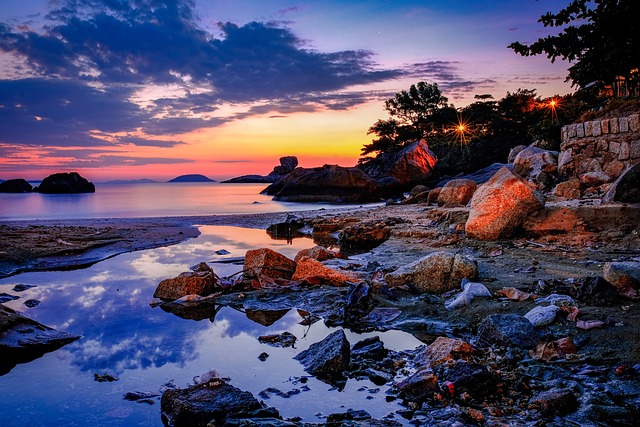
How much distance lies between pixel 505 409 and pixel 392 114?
179ft

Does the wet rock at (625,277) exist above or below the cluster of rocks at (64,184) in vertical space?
below

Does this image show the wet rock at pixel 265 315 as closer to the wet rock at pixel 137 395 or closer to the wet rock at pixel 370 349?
the wet rock at pixel 370 349

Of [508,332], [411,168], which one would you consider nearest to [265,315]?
[508,332]

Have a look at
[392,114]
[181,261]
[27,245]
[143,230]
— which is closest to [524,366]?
[181,261]

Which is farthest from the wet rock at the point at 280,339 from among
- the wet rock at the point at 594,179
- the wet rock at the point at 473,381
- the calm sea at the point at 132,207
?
the calm sea at the point at 132,207

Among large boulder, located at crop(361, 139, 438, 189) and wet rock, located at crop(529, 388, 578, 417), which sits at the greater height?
large boulder, located at crop(361, 139, 438, 189)

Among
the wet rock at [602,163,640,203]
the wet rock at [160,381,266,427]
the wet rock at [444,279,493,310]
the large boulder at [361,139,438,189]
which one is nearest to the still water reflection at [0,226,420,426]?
the wet rock at [160,381,266,427]

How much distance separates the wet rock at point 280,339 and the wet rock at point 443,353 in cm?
123

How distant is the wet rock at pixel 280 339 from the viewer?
4301 millimetres

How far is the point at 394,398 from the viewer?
3.11 m

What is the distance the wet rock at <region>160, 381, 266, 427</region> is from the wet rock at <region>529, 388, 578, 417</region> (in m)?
1.75

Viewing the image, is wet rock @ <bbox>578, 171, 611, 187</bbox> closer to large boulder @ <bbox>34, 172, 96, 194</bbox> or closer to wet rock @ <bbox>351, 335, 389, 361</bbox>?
wet rock @ <bbox>351, 335, 389, 361</bbox>

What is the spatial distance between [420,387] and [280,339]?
1.71 metres

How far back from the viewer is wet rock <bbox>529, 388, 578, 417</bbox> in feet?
9.04
